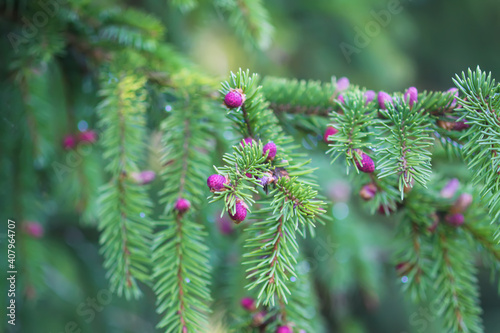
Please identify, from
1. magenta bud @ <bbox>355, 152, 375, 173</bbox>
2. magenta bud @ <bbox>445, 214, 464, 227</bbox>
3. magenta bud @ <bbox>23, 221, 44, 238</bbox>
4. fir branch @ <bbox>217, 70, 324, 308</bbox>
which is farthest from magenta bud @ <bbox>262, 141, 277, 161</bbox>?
magenta bud @ <bbox>23, 221, 44, 238</bbox>

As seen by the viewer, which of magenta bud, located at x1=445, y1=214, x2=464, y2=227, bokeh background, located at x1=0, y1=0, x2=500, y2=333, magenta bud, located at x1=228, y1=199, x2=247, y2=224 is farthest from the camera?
bokeh background, located at x1=0, y1=0, x2=500, y2=333

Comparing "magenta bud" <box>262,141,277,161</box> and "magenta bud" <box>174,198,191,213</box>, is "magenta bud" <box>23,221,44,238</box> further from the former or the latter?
"magenta bud" <box>262,141,277,161</box>

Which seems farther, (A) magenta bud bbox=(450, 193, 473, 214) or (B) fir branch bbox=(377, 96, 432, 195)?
(A) magenta bud bbox=(450, 193, 473, 214)

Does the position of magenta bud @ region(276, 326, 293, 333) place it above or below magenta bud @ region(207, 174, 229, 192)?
below

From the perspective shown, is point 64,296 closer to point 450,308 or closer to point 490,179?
point 450,308

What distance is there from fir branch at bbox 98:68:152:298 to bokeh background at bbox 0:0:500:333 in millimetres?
214

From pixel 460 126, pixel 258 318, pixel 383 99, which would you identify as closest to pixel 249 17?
pixel 383 99

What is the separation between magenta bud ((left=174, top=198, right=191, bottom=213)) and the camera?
73 cm

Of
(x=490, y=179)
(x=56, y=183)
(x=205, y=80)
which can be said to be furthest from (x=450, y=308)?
(x=56, y=183)

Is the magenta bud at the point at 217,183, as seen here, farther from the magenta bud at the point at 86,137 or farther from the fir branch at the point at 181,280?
the magenta bud at the point at 86,137

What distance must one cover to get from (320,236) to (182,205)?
80cm

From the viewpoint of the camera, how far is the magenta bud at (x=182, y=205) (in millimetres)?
730

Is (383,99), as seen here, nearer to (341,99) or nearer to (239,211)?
(341,99)

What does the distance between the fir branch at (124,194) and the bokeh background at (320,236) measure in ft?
0.70
